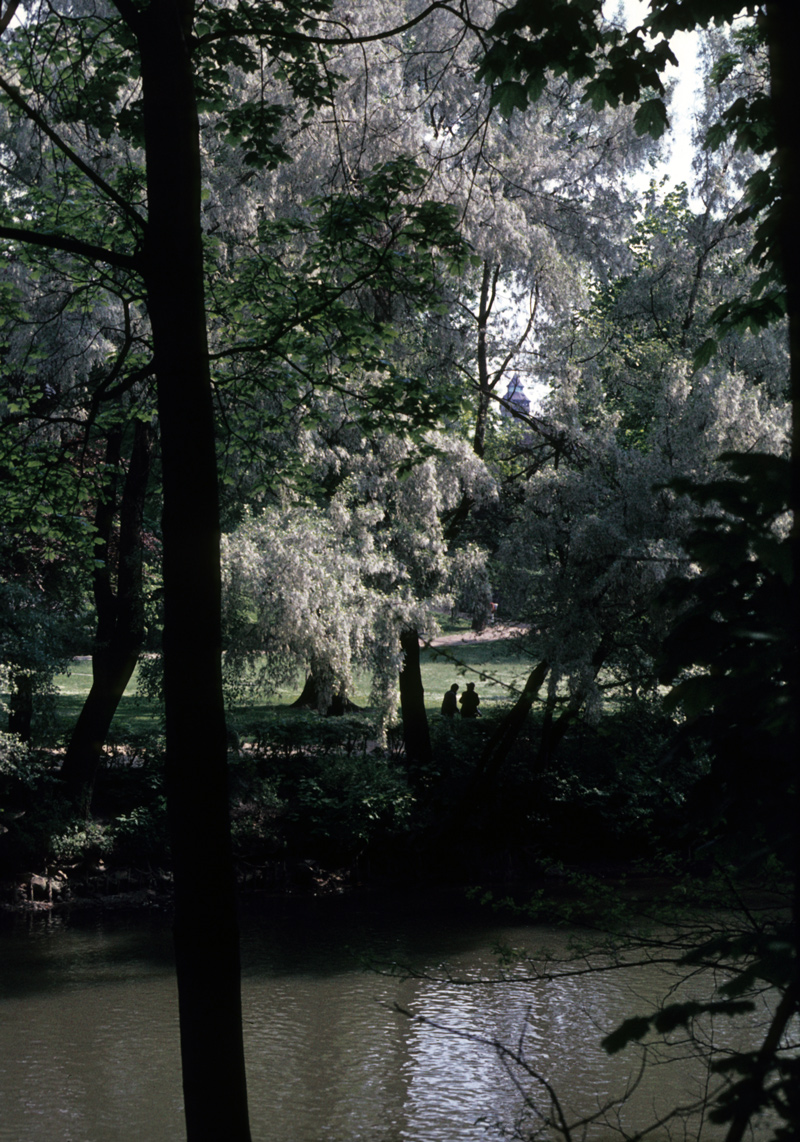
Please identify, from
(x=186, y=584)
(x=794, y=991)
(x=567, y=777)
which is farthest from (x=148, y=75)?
(x=567, y=777)

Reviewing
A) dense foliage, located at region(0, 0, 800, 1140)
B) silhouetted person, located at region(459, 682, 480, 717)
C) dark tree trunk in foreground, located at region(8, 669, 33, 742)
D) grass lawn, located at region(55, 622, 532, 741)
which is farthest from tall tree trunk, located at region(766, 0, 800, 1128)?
silhouetted person, located at region(459, 682, 480, 717)

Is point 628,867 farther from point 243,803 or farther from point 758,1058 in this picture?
point 758,1058

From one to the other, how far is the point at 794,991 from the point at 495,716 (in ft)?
62.8

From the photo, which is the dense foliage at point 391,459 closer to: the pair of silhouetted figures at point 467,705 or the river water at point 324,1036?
the pair of silhouetted figures at point 467,705

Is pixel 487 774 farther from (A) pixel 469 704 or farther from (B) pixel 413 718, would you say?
(A) pixel 469 704

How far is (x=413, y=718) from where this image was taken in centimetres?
2008

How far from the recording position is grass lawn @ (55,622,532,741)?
690 inches

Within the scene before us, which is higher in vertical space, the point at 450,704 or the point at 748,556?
the point at 748,556

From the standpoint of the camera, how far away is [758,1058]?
217 cm

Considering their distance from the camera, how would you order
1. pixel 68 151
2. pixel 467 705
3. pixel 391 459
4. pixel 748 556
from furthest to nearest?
pixel 467 705 < pixel 391 459 < pixel 68 151 < pixel 748 556

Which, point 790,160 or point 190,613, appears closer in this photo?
point 790,160

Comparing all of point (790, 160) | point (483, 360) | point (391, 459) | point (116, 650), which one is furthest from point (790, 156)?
point (483, 360)

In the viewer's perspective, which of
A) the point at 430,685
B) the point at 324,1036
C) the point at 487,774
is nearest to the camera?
the point at 324,1036

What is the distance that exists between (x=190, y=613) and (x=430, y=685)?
96.5 ft
